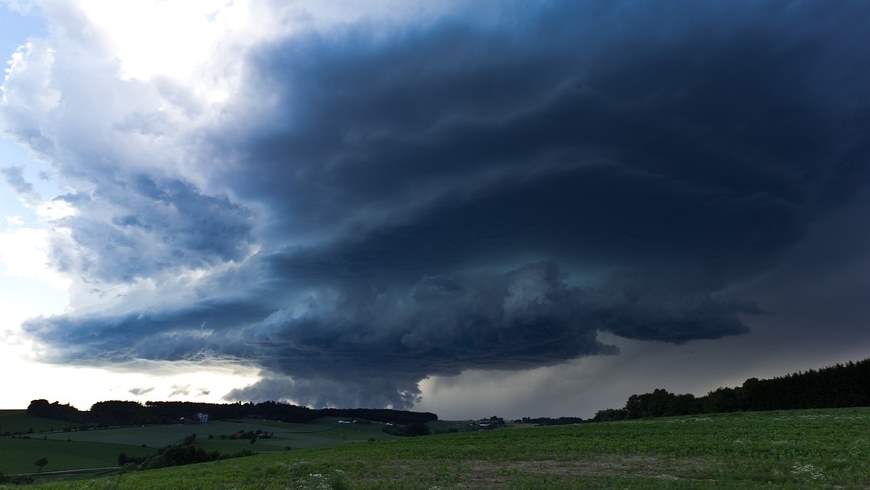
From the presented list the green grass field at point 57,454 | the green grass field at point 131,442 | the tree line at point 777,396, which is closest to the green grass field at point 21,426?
the green grass field at point 131,442

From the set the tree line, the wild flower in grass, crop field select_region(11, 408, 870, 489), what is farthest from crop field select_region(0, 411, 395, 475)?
the wild flower in grass

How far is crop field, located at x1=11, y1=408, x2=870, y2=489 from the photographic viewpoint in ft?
104

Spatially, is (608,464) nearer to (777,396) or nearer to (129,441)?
(777,396)

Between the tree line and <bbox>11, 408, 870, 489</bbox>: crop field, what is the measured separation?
191ft

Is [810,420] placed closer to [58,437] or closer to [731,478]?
[731,478]

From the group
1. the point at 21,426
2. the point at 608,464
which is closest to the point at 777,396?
the point at 608,464

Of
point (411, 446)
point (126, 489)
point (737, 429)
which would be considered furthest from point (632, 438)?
point (126, 489)

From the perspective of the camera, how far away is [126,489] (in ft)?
118

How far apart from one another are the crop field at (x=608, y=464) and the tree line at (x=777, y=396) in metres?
58.2

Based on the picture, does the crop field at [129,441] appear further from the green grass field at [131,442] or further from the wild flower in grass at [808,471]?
the wild flower in grass at [808,471]

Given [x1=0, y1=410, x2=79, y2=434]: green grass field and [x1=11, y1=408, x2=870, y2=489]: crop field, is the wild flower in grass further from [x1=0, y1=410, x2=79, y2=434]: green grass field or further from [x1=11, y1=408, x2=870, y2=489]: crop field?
[x1=0, y1=410, x2=79, y2=434]: green grass field

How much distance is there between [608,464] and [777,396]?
92.0m

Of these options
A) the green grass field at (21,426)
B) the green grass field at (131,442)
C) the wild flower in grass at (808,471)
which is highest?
the green grass field at (21,426)

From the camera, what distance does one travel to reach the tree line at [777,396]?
108312 millimetres
